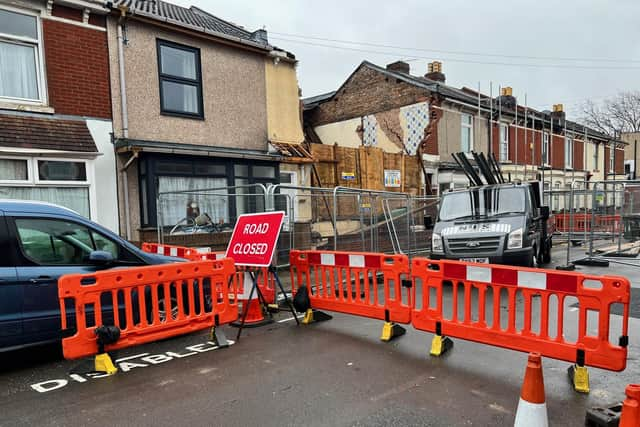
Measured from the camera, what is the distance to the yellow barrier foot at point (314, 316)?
619 centimetres

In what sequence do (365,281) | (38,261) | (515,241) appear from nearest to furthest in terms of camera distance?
1. (38,261)
2. (365,281)
3. (515,241)

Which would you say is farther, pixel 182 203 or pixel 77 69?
pixel 182 203

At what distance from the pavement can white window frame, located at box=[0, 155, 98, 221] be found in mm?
5338

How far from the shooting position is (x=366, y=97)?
2177 centimetres

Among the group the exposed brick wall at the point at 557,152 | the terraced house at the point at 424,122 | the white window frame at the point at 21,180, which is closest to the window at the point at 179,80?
the white window frame at the point at 21,180

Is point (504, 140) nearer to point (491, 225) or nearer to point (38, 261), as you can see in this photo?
point (491, 225)

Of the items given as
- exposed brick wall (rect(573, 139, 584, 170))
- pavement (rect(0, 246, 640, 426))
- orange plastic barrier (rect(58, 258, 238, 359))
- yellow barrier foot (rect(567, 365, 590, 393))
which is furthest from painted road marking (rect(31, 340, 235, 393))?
exposed brick wall (rect(573, 139, 584, 170))

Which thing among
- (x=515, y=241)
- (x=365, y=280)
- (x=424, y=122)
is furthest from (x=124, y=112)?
(x=424, y=122)

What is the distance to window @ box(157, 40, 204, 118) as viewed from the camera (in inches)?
455

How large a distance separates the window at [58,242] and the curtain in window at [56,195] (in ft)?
17.2

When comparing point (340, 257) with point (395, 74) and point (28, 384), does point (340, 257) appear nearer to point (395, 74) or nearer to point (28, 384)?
point (28, 384)

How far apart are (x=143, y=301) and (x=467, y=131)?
1993cm

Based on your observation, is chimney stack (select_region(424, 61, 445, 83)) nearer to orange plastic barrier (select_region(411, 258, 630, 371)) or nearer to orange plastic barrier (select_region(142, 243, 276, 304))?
orange plastic barrier (select_region(142, 243, 276, 304))

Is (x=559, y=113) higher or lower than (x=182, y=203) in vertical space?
higher
